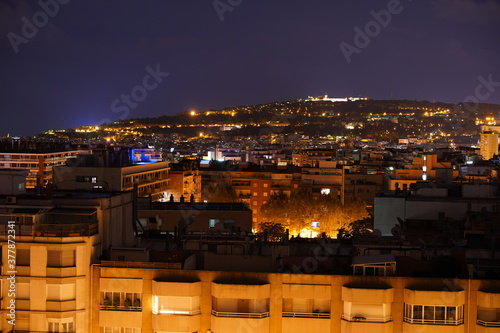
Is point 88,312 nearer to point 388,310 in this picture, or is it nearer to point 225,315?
point 225,315

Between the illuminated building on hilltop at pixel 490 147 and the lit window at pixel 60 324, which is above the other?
the illuminated building on hilltop at pixel 490 147

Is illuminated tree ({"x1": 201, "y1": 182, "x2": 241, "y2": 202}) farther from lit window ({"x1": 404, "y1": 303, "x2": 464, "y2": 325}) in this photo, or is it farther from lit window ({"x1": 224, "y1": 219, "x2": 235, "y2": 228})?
lit window ({"x1": 404, "y1": 303, "x2": 464, "y2": 325})

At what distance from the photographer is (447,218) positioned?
20.3 m

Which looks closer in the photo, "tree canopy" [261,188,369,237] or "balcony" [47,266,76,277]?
"balcony" [47,266,76,277]

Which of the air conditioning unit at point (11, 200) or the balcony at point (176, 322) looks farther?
the air conditioning unit at point (11, 200)

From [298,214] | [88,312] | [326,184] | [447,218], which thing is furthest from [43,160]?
[88,312]

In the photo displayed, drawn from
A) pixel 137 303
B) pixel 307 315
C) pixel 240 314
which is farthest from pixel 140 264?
pixel 307 315

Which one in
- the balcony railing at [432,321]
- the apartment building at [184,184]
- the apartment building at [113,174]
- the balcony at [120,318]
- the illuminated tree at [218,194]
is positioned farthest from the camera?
the apartment building at [184,184]

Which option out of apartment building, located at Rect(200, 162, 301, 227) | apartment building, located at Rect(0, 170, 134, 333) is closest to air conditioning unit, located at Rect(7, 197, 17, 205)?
apartment building, located at Rect(0, 170, 134, 333)

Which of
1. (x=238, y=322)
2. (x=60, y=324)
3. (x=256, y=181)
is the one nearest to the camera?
(x=238, y=322)

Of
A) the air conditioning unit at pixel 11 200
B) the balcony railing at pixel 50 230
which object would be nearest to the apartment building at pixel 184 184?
the air conditioning unit at pixel 11 200

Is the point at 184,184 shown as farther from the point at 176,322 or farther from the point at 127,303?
the point at 176,322

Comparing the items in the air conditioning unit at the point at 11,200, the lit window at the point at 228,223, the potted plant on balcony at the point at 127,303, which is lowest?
the potted plant on balcony at the point at 127,303

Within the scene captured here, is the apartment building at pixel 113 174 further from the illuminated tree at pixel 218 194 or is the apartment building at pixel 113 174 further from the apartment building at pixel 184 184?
the illuminated tree at pixel 218 194
